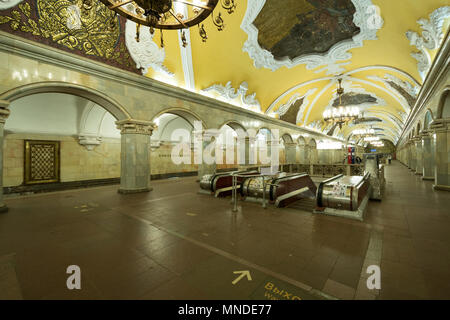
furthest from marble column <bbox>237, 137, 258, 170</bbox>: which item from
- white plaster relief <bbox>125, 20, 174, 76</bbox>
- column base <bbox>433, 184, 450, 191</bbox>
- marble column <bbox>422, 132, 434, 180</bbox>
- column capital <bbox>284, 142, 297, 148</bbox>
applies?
marble column <bbox>422, 132, 434, 180</bbox>

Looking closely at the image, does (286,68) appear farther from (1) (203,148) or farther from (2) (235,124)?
(1) (203,148)

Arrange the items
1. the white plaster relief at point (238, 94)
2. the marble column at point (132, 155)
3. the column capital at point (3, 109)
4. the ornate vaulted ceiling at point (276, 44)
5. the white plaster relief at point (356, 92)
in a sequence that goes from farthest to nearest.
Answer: the white plaster relief at point (356, 92) → the white plaster relief at point (238, 94) → the marble column at point (132, 155) → the ornate vaulted ceiling at point (276, 44) → the column capital at point (3, 109)

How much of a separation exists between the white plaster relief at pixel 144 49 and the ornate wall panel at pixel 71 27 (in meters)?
0.19

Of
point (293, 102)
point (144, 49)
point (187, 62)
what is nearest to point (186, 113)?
point (187, 62)

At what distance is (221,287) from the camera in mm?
1898

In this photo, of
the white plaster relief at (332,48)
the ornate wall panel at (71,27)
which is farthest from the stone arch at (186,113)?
the white plaster relief at (332,48)

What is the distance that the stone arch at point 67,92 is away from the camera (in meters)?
4.58

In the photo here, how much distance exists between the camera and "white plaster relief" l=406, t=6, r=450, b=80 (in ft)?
18.0

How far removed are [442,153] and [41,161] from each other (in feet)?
53.9

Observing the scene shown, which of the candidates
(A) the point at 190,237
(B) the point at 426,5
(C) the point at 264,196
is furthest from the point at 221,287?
(B) the point at 426,5

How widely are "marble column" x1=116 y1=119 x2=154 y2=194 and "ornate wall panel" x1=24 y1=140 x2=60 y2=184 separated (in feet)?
15.1

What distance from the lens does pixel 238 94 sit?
10.9 metres

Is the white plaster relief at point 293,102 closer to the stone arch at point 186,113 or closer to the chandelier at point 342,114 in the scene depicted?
the chandelier at point 342,114

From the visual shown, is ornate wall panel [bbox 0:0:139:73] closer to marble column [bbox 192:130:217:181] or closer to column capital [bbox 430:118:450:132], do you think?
marble column [bbox 192:130:217:181]
